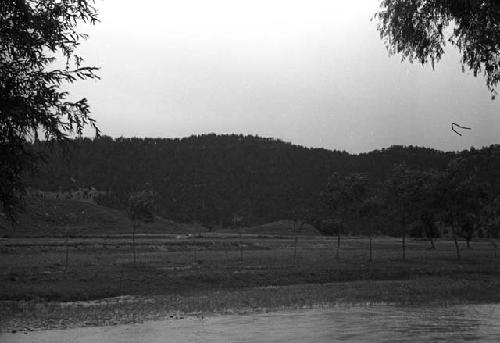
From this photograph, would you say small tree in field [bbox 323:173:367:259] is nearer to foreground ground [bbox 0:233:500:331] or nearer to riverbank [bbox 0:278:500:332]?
foreground ground [bbox 0:233:500:331]

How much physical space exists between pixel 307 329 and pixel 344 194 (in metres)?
43.8

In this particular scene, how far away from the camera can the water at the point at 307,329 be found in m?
17.1

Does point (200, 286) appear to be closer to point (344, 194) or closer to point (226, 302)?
point (226, 302)

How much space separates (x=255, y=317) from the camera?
2255cm

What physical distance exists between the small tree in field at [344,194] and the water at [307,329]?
1474 inches

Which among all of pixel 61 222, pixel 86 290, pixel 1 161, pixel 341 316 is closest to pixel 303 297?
pixel 341 316

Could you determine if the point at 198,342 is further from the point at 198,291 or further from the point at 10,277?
the point at 10,277

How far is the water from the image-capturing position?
17141 millimetres

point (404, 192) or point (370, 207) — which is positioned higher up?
point (404, 192)

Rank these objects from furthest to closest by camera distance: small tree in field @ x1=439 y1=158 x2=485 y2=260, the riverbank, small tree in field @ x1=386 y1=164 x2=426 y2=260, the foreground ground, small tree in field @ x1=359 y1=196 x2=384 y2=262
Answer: small tree in field @ x1=386 y1=164 x2=426 y2=260
small tree in field @ x1=439 y1=158 x2=485 y2=260
small tree in field @ x1=359 y1=196 x2=384 y2=262
the foreground ground
the riverbank

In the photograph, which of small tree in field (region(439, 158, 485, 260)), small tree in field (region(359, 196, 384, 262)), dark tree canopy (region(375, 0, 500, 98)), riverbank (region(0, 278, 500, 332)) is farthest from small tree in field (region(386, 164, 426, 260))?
dark tree canopy (region(375, 0, 500, 98))

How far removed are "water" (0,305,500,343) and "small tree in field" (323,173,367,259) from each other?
3744 centimetres

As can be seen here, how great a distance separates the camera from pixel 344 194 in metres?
61.8

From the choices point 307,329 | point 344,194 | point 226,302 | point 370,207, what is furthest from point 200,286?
point 370,207
